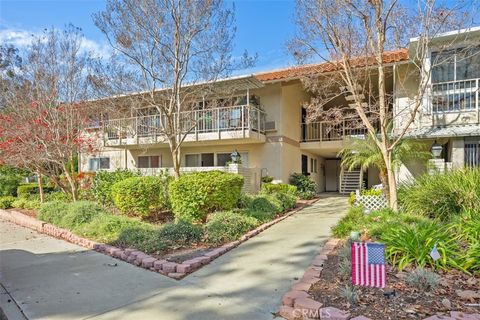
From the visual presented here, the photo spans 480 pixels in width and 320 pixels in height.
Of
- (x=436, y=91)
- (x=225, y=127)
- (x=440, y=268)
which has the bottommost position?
(x=440, y=268)

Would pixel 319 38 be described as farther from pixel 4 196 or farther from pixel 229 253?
pixel 4 196

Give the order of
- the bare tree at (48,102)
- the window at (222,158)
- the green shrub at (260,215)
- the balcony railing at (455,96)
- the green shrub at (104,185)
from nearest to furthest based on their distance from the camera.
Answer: the green shrub at (260,215) < the balcony railing at (455,96) < the bare tree at (48,102) < the green shrub at (104,185) < the window at (222,158)

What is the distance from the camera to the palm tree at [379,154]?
412 inches

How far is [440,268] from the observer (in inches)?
182

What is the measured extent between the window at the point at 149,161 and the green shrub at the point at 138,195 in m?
9.28

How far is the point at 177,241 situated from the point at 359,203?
6.69m

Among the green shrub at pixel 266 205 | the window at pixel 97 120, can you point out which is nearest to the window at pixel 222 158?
the green shrub at pixel 266 205

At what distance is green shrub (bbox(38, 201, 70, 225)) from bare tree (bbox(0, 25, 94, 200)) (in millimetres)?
1694

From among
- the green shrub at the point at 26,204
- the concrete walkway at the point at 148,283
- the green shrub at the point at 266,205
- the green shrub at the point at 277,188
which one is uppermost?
the green shrub at the point at 277,188

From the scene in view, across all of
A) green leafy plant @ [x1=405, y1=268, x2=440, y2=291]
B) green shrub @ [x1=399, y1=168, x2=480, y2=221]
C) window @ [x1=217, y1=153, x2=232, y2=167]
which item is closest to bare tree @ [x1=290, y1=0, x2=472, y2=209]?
green shrub @ [x1=399, y1=168, x2=480, y2=221]

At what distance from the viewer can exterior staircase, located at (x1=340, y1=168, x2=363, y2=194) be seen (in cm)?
1820

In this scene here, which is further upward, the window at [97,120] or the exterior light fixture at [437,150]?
the window at [97,120]

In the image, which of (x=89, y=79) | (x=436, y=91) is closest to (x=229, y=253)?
(x=89, y=79)

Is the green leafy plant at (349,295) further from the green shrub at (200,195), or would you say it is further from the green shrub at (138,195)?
the green shrub at (138,195)
